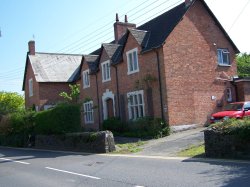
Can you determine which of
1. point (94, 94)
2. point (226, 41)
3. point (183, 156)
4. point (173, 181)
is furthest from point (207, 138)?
point (94, 94)

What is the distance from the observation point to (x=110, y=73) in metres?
31.9

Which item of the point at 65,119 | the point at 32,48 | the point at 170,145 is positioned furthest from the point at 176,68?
the point at 32,48

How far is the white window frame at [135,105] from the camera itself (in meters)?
27.9

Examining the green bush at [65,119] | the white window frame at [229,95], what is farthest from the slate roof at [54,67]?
the white window frame at [229,95]

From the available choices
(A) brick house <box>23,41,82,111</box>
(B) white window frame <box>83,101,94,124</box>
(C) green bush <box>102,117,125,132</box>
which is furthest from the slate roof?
(C) green bush <box>102,117,125,132</box>

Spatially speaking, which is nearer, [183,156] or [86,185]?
[86,185]

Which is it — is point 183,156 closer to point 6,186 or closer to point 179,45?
point 6,186

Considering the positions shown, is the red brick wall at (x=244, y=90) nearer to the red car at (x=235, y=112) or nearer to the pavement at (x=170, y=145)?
the red car at (x=235, y=112)

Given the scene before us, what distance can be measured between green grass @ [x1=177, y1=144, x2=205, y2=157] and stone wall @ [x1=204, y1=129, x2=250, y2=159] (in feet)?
2.49

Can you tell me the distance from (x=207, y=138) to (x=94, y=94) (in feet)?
68.5

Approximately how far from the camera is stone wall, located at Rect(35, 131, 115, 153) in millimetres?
20289

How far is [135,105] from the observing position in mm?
28516

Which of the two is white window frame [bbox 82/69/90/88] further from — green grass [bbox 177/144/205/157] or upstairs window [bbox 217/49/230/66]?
green grass [bbox 177/144/205/157]

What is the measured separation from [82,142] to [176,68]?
849 cm
